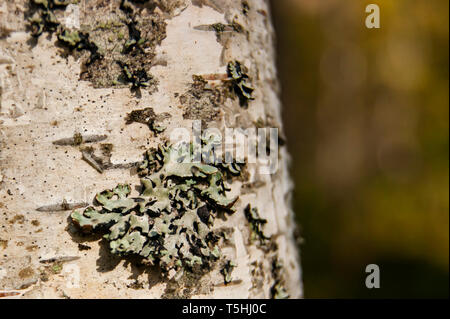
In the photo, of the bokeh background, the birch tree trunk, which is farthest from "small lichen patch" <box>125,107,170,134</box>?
the bokeh background

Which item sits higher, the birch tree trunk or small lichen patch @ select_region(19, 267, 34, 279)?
the birch tree trunk

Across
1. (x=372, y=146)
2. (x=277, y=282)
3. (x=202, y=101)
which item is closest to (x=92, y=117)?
(x=202, y=101)

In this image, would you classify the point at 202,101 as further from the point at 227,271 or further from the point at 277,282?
the point at 277,282

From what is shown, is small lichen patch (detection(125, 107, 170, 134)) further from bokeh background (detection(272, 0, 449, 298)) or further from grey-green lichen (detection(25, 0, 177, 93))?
bokeh background (detection(272, 0, 449, 298))

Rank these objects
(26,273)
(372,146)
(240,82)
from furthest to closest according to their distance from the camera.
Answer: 1. (372,146)
2. (240,82)
3. (26,273)

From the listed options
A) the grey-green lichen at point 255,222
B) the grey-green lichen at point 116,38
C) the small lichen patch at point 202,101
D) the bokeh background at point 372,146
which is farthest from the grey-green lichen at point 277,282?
the bokeh background at point 372,146

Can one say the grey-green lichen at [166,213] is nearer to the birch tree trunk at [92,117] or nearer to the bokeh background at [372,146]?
the birch tree trunk at [92,117]
